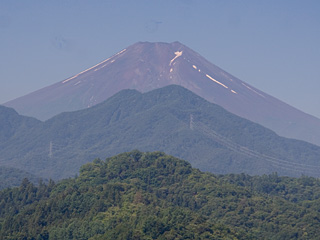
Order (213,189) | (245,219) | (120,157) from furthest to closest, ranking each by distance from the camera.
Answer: (120,157) < (213,189) < (245,219)

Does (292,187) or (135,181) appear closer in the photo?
(135,181)

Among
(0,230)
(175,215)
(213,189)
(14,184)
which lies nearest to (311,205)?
(213,189)

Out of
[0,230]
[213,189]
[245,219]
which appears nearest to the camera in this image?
[0,230]

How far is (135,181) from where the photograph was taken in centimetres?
12300

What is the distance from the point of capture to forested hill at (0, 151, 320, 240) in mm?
91438

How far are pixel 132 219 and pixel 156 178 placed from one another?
Answer: 3329 centimetres

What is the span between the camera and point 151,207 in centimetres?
10019

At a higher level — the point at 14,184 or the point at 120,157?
the point at 120,157

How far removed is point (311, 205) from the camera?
125 m

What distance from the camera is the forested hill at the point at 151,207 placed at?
9144 centimetres

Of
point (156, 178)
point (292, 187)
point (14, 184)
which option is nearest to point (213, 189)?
point (156, 178)

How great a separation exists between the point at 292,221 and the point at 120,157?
3760 cm

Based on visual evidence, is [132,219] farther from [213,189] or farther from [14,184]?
[14,184]

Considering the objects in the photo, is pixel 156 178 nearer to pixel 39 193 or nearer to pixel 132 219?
pixel 39 193
